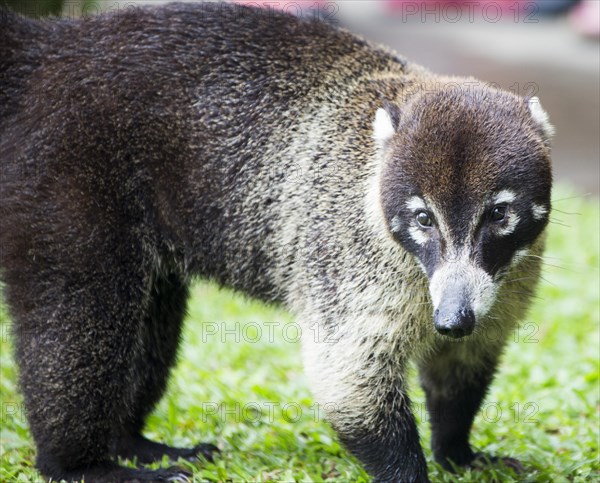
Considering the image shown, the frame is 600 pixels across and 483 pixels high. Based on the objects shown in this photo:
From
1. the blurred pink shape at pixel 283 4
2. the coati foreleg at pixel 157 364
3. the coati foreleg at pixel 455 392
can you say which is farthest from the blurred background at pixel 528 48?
the coati foreleg at pixel 157 364

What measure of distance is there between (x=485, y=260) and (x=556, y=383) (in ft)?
10.1

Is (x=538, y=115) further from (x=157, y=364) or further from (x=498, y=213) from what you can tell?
(x=157, y=364)

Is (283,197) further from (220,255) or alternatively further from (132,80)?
(132,80)

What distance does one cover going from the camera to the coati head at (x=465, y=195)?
14.7 ft

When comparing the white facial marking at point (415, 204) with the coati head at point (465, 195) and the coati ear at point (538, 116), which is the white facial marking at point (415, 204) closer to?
the coati head at point (465, 195)

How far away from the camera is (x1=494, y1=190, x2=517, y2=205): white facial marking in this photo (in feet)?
14.9

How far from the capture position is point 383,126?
505 centimetres

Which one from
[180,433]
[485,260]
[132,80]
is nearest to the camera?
[485,260]

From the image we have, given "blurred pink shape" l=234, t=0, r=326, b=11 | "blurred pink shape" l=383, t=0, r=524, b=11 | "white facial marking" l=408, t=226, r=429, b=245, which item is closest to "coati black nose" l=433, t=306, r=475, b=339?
"white facial marking" l=408, t=226, r=429, b=245

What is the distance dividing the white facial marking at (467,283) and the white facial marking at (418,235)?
0.19 metres

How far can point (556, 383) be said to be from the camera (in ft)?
23.6

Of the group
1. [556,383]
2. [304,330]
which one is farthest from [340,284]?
[556,383]

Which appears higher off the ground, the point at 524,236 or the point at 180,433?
the point at 524,236

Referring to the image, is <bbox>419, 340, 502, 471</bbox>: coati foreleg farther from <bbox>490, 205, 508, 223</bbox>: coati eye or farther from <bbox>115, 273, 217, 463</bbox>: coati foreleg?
<bbox>115, 273, 217, 463</bbox>: coati foreleg
